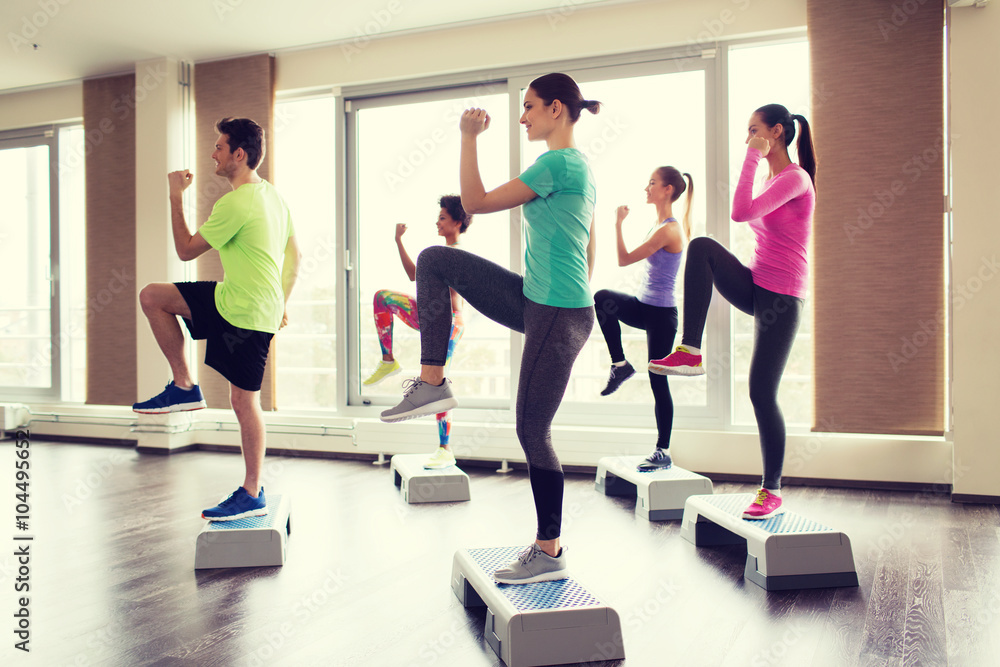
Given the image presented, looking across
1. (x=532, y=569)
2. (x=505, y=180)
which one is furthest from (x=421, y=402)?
(x=505, y=180)

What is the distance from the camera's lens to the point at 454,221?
3.56 meters

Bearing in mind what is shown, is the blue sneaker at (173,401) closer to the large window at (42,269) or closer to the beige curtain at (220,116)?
the beige curtain at (220,116)

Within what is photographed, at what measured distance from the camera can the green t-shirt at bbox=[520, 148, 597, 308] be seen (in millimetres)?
1760

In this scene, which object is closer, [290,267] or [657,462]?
[290,267]

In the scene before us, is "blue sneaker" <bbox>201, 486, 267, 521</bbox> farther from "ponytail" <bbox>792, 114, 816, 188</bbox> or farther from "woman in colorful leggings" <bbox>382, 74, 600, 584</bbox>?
"ponytail" <bbox>792, 114, 816, 188</bbox>

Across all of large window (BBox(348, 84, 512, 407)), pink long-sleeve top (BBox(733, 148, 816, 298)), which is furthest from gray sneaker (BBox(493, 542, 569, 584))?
large window (BBox(348, 84, 512, 407))

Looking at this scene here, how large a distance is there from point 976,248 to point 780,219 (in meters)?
1.54

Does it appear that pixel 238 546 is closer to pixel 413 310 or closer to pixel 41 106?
pixel 413 310

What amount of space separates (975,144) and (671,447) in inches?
83.2

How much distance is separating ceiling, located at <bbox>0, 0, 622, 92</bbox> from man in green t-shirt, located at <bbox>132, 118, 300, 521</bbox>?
2086mm

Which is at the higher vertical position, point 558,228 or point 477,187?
point 477,187

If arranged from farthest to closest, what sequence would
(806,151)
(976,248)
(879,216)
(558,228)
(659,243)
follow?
1. (879,216)
2. (976,248)
3. (659,243)
4. (806,151)
5. (558,228)

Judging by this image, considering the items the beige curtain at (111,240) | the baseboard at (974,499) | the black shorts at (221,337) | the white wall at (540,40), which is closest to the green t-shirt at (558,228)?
the black shorts at (221,337)

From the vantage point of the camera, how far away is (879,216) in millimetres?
3693
